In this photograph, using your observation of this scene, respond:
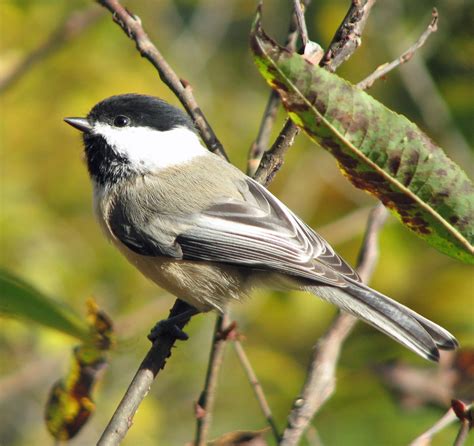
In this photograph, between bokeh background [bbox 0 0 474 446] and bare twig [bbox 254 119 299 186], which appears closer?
bare twig [bbox 254 119 299 186]

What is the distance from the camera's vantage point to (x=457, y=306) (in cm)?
224

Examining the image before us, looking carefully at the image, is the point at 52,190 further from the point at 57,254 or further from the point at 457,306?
the point at 457,306

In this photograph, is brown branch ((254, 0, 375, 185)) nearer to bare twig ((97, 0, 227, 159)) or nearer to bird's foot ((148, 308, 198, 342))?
bare twig ((97, 0, 227, 159))

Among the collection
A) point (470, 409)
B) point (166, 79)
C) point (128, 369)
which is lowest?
point (128, 369)

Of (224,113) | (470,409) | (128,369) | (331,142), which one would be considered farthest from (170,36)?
(470,409)

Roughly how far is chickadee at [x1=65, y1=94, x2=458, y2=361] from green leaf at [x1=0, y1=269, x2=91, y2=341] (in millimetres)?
780

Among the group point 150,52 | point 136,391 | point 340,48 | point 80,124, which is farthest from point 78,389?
point 80,124

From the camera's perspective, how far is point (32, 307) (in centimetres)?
107

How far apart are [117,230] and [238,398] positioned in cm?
74

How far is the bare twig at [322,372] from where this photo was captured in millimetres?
1135

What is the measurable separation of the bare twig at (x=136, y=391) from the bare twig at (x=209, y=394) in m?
0.10

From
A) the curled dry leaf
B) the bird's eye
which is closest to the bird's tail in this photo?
the curled dry leaf

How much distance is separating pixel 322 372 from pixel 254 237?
652 mm

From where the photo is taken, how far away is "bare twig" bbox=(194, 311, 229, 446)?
138cm
